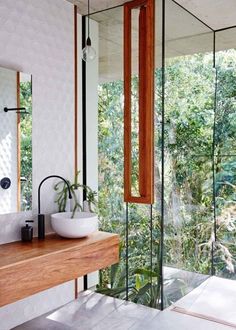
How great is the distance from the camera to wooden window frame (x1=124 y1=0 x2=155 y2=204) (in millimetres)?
3223

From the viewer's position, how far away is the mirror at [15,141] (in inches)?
113

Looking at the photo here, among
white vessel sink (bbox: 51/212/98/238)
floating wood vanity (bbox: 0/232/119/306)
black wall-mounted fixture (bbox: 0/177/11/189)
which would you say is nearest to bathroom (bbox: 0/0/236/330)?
black wall-mounted fixture (bbox: 0/177/11/189)

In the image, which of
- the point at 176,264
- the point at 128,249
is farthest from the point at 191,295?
the point at 128,249

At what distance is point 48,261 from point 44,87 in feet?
4.96

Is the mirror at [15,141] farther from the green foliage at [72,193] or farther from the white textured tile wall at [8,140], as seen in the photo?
the green foliage at [72,193]

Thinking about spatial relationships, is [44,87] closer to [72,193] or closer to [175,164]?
[72,193]

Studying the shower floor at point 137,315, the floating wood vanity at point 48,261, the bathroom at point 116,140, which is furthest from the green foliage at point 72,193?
the shower floor at point 137,315

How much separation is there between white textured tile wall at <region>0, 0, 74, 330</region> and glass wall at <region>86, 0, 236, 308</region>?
397 mm

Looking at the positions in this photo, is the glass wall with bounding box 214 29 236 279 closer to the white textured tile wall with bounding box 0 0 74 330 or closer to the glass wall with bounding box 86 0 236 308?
the glass wall with bounding box 86 0 236 308

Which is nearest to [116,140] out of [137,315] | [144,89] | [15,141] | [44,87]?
[144,89]

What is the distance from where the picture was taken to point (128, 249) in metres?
3.57

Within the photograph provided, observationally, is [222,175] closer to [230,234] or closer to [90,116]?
[230,234]

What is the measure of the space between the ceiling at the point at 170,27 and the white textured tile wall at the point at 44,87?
1.12 feet

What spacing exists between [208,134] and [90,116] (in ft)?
4.31
